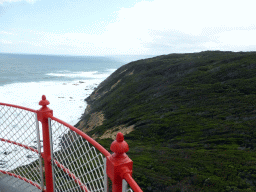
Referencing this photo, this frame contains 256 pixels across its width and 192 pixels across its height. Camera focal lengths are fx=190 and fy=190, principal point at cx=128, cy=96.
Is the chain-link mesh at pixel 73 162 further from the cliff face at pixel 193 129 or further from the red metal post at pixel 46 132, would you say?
the cliff face at pixel 193 129

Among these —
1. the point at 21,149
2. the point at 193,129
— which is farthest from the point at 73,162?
the point at 193,129

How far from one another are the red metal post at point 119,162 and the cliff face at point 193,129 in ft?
15.9

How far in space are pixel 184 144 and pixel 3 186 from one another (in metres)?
8.00

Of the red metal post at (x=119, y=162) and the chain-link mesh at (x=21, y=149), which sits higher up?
the red metal post at (x=119, y=162)

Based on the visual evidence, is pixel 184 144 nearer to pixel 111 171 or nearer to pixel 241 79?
pixel 111 171

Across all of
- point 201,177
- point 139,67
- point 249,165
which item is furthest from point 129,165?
point 139,67

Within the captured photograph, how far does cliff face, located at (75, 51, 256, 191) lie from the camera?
6324 mm

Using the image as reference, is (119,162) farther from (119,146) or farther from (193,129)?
(193,129)

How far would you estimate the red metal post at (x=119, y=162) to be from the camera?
1.54 metres

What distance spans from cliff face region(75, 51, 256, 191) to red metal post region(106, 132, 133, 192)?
191 inches

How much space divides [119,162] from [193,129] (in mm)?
10456

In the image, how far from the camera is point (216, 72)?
20422mm

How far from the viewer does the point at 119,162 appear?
1.57 metres

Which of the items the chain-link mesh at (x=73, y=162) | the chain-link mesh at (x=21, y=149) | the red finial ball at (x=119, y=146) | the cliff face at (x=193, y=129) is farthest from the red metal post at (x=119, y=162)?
the cliff face at (x=193, y=129)
